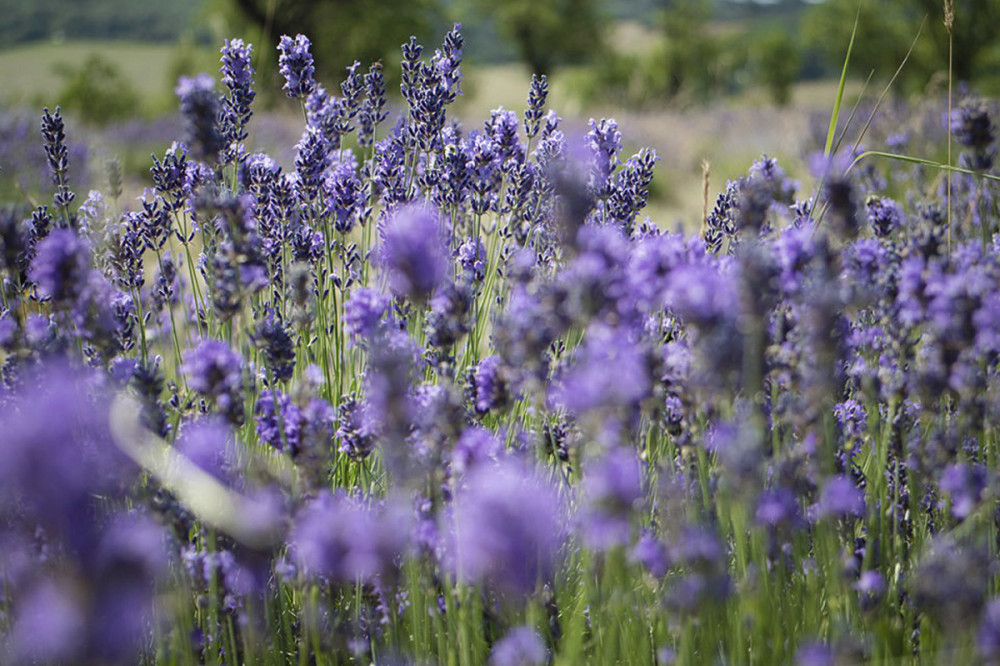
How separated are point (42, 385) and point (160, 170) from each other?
3.34 ft

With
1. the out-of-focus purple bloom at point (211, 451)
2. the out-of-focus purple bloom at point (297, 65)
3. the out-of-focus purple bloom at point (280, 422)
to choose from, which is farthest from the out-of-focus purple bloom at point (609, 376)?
the out-of-focus purple bloom at point (297, 65)

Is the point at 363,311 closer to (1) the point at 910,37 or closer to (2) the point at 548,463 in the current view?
(2) the point at 548,463

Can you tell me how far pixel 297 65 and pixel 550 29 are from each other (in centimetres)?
4468

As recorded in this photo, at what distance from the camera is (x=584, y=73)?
135 ft

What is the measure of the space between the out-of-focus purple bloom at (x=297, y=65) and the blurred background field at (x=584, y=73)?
0.41m

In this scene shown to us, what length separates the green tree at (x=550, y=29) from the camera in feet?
145

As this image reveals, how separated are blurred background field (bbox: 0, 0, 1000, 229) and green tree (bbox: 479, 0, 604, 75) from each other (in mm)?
75

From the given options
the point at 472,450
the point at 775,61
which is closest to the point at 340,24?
the point at 472,450

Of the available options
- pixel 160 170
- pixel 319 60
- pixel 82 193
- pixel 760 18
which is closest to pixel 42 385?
pixel 160 170

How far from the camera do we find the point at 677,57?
4238 cm

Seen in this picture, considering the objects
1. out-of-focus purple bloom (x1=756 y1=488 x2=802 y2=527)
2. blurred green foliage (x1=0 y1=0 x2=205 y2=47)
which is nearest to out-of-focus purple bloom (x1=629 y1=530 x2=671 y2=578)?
out-of-focus purple bloom (x1=756 y1=488 x2=802 y2=527)

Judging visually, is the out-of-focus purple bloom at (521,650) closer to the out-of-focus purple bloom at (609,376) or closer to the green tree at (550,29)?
the out-of-focus purple bloom at (609,376)

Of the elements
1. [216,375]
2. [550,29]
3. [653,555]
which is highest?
[550,29]

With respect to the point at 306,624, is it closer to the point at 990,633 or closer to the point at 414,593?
the point at 414,593
